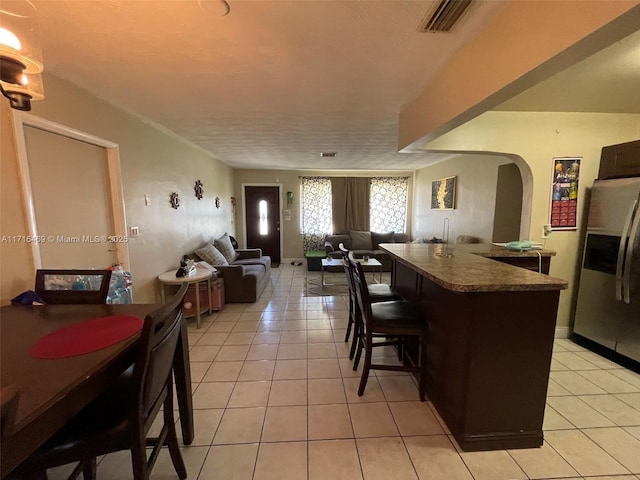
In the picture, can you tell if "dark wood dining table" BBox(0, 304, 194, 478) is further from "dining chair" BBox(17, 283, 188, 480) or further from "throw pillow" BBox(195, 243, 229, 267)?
"throw pillow" BBox(195, 243, 229, 267)

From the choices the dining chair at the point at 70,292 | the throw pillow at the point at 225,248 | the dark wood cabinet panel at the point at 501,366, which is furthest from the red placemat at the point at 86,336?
the throw pillow at the point at 225,248

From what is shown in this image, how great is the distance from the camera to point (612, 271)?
2.41 m

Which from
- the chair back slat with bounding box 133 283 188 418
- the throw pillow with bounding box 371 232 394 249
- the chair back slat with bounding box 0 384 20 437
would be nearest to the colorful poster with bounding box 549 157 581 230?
the chair back slat with bounding box 133 283 188 418

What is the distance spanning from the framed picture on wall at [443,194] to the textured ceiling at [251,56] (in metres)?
2.63

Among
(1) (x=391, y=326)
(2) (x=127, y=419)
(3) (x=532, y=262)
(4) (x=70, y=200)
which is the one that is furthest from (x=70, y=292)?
(3) (x=532, y=262)

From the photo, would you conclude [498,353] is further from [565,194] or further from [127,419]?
[565,194]

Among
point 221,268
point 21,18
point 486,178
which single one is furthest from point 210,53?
point 486,178

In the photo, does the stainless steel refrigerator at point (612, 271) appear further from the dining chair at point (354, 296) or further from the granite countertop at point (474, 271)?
the dining chair at point (354, 296)

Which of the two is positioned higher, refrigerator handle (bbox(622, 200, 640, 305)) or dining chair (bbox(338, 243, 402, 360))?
refrigerator handle (bbox(622, 200, 640, 305))

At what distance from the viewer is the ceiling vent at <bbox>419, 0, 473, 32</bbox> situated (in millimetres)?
1240

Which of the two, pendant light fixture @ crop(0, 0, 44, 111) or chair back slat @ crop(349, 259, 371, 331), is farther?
chair back slat @ crop(349, 259, 371, 331)

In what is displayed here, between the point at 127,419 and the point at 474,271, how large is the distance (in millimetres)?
1940

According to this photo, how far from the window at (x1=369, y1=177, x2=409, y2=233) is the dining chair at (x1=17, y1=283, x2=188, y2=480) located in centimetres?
626

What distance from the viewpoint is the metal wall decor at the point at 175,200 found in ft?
11.9
